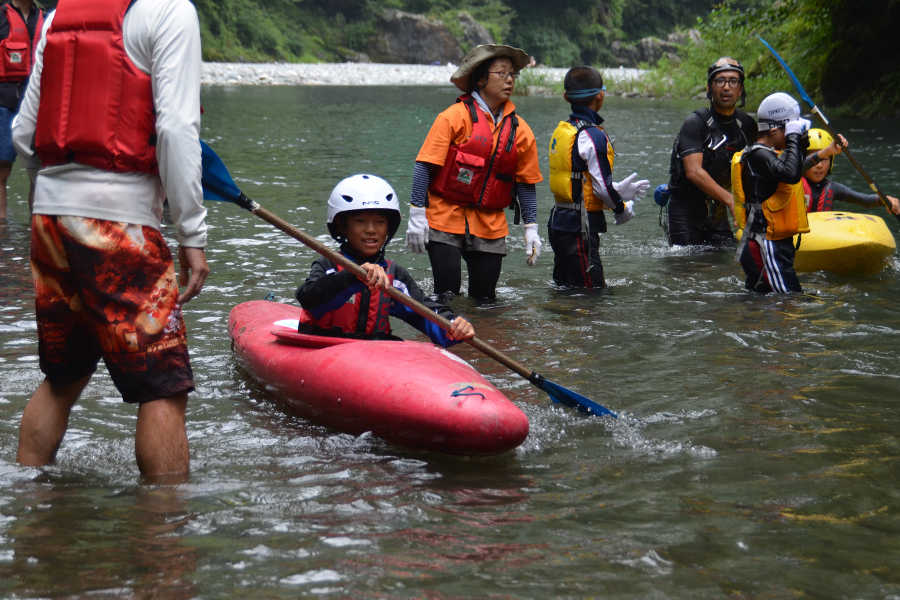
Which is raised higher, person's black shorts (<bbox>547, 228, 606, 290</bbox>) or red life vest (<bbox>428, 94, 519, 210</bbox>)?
red life vest (<bbox>428, 94, 519, 210</bbox>)

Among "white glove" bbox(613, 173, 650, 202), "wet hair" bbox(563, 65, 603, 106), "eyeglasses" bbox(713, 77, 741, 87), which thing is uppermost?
"eyeglasses" bbox(713, 77, 741, 87)

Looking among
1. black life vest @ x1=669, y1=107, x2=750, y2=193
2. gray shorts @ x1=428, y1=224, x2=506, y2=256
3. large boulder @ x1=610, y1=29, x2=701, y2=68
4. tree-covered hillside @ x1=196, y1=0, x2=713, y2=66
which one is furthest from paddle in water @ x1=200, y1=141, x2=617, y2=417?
large boulder @ x1=610, y1=29, x2=701, y2=68

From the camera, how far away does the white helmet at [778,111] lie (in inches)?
220

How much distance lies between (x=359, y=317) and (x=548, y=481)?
4.50 feet

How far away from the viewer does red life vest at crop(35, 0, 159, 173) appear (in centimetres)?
268

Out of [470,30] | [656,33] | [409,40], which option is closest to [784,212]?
[409,40]

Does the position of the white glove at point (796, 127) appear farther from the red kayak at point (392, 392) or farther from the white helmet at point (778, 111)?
the red kayak at point (392, 392)

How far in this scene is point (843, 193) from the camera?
7.39m

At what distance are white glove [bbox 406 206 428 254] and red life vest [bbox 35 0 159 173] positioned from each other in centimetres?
290

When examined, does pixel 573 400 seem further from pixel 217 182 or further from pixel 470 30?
pixel 470 30

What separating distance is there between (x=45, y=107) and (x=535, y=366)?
282 centimetres

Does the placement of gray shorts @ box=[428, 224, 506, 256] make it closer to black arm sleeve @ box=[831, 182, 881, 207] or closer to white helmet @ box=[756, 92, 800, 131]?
white helmet @ box=[756, 92, 800, 131]

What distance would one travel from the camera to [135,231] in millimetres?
2713

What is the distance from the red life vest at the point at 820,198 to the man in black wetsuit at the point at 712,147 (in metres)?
0.73
